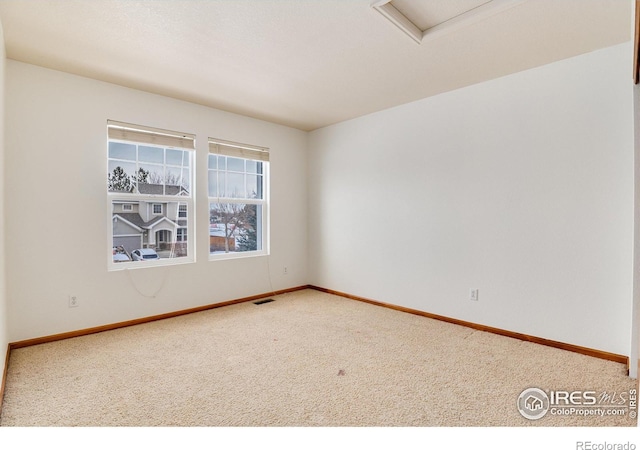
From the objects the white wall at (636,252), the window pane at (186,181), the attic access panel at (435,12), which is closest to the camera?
the attic access panel at (435,12)

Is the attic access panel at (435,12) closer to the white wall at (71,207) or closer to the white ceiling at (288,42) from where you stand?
the white ceiling at (288,42)

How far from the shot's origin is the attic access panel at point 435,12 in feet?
6.75

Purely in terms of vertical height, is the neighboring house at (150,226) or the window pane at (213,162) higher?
the window pane at (213,162)

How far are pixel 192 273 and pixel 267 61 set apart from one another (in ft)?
8.17

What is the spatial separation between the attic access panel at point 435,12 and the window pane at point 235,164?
2.73 meters

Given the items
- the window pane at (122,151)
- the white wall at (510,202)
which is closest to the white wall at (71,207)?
the window pane at (122,151)

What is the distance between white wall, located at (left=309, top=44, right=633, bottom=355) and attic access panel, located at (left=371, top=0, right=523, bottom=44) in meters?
0.91

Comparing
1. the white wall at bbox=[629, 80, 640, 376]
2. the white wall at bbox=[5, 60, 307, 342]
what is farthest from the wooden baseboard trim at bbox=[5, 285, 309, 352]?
the white wall at bbox=[629, 80, 640, 376]

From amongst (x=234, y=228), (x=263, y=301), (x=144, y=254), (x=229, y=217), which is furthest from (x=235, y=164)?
(x=263, y=301)

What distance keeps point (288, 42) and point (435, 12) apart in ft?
3.42

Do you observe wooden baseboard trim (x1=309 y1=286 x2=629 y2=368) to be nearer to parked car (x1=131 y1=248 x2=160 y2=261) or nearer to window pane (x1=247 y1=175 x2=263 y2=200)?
window pane (x1=247 y1=175 x2=263 y2=200)

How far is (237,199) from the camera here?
172 inches

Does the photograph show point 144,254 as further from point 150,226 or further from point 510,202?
point 510,202

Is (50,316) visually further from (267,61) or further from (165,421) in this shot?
(267,61)
